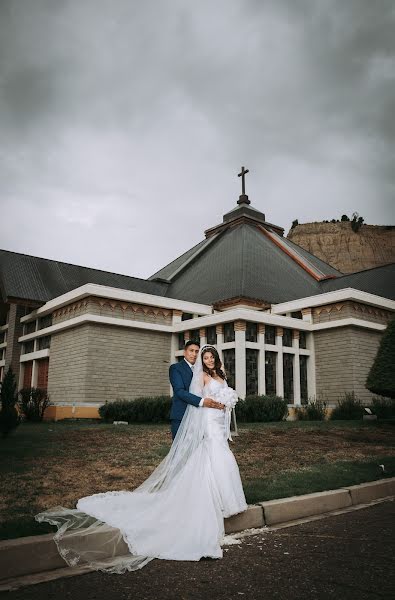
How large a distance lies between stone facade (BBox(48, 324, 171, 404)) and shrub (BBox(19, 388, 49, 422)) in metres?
1.03

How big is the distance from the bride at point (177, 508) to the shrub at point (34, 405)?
54.9 ft

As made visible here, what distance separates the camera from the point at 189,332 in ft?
78.3

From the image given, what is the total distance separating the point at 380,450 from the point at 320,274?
2260 cm

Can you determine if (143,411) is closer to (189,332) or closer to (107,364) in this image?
(107,364)

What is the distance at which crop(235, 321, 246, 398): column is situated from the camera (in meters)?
20.1

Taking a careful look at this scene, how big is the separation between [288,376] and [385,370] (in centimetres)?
764

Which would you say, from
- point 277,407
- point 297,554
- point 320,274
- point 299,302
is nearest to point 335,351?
point 299,302

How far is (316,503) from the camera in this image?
622 cm

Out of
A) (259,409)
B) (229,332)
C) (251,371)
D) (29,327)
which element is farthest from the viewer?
(29,327)

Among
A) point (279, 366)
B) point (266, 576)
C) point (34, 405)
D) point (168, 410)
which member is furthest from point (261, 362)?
→ point (266, 576)

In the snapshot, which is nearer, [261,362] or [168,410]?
[168,410]

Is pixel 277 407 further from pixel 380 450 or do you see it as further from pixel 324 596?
pixel 324 596

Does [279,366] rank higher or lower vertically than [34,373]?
higher

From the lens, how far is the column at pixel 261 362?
68.7ft
